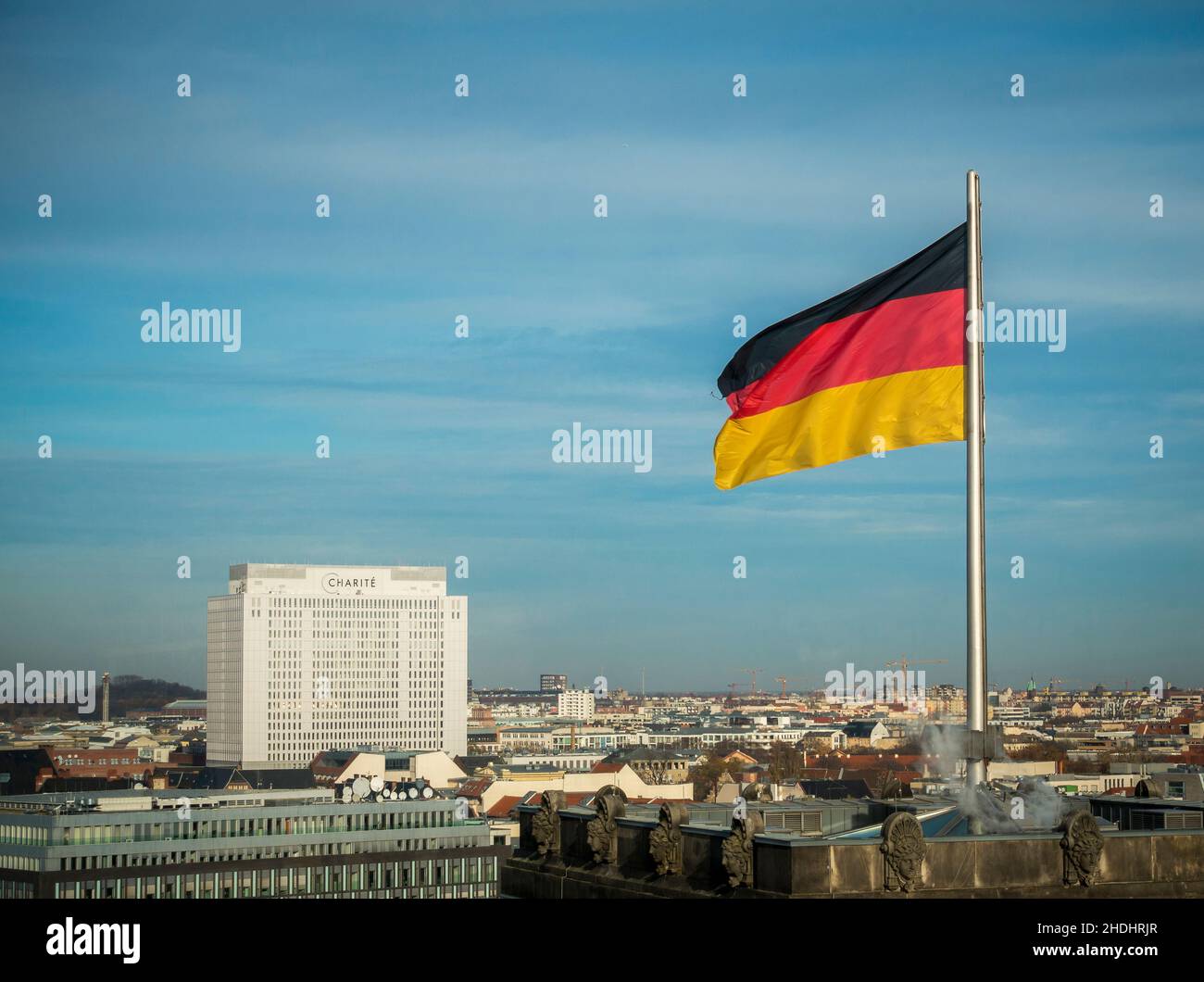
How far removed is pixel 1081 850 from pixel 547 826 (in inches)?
319

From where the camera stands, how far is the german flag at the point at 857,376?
20594mm

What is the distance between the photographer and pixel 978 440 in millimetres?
19906

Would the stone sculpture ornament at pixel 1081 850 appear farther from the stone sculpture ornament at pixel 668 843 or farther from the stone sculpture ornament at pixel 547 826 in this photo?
the stone sculpture ornament at pixel 547 826

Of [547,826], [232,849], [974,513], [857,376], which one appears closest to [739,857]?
[974,513]

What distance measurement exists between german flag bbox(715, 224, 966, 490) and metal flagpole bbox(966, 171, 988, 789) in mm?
279

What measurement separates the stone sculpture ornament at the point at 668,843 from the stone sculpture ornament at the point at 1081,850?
4.51 m

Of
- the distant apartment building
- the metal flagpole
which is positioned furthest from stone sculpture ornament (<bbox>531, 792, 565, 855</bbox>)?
the distant apartment building

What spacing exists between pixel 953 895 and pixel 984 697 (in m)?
2.37

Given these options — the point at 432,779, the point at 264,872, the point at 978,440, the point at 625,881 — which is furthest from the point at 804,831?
the point at 432,779

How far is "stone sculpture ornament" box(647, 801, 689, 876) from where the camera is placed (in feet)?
65.3

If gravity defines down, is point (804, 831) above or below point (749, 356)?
below

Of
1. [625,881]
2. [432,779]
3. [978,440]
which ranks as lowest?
[432,779]
